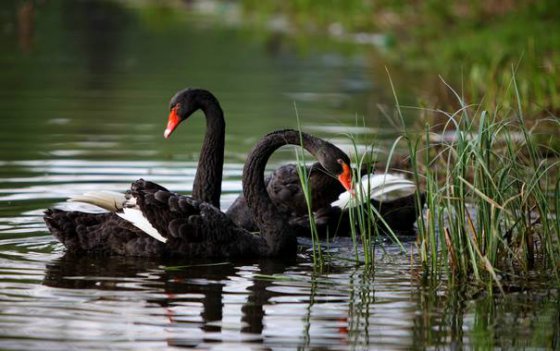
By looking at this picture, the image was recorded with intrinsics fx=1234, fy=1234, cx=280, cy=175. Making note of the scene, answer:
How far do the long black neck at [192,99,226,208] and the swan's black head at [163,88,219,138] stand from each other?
0.02 m

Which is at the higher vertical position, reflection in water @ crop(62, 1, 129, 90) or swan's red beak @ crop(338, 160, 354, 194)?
reflection in water @ crop(62, 1, 129, 90)

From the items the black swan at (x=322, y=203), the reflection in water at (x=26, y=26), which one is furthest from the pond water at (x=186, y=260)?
the reflection in water at (x=26, y=26)

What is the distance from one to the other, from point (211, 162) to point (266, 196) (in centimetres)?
81

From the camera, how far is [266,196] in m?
7.24

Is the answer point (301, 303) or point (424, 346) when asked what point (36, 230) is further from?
point (424, 346)

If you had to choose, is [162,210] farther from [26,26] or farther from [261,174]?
[26,26]

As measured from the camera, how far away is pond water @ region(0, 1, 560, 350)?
516 cm

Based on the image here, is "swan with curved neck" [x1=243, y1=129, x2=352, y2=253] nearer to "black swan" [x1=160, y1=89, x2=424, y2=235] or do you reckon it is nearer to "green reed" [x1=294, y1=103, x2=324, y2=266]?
"green reed" [x1=294, y1=103, x2=324, y2=266]

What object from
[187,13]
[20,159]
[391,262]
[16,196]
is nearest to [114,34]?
[187,13]

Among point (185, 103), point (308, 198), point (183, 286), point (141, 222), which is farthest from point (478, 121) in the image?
point (183, 286)

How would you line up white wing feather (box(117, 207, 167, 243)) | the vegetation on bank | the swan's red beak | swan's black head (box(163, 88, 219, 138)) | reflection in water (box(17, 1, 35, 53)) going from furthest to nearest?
reflection in water (box(17, 1, 35, 53))
swan's black head (box(163, 88, 219, 138))
the swan's red beak
white wing feather (box(117, 207, 167, 243))
the vegetation on bank

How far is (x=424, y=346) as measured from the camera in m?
4.94

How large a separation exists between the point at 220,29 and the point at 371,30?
365cm

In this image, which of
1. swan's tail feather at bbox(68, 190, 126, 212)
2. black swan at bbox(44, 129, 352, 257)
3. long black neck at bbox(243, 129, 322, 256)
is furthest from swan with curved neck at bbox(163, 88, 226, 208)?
swan's tail feather at bbox(68, 190, 126, 212)
